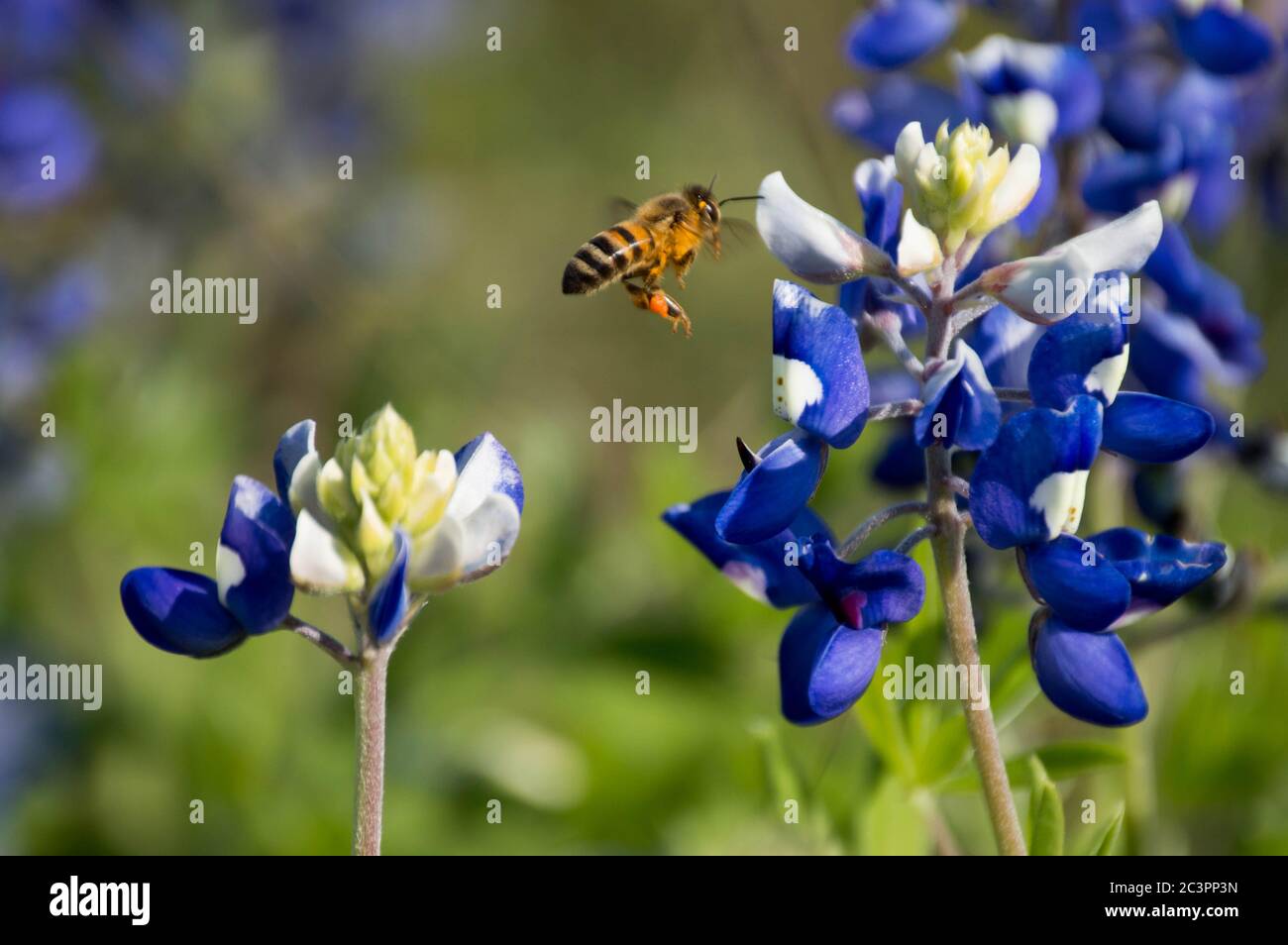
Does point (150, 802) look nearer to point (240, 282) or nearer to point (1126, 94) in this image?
point (240, 282)

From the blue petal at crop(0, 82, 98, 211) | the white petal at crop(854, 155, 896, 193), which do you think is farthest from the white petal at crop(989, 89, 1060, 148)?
the blue petal at crop(0, 82, 98, 211)

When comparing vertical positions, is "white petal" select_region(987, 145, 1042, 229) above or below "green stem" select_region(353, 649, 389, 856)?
above

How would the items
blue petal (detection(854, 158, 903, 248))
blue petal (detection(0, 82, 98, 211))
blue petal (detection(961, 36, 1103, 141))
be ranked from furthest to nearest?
blue petal (detection(0, 82, 98, 211)) < blue petal (detection(961, 36, 1103, 141)) < blue petal (detection(854, 158, 903, 248))

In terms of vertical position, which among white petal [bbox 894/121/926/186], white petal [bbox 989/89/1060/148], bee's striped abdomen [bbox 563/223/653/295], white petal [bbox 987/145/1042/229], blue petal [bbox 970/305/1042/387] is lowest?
blue petal [bbox 970/305/1042/387]

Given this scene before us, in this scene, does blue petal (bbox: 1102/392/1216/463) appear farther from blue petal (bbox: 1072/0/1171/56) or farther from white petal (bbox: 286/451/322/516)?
blue petal (bbox: 1072/0/1171/56)

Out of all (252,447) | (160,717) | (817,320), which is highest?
(252,447)

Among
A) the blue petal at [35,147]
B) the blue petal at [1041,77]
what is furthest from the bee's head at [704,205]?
the blue petal at [35,147]
